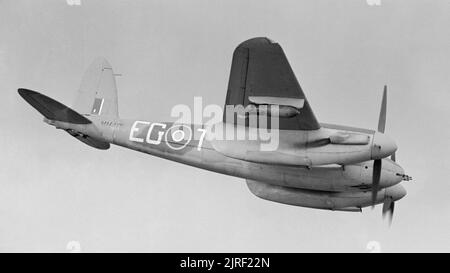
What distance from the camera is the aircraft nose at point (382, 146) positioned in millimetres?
18219

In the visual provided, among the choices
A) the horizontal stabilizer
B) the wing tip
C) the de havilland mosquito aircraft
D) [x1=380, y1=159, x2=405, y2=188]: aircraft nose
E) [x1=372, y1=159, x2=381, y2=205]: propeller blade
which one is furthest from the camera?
the horizontal stabilizer

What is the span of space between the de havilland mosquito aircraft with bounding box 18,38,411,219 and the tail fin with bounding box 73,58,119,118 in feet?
0.12

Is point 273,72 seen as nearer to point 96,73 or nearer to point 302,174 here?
point 302,174

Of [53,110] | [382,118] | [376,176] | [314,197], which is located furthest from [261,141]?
[53,110]


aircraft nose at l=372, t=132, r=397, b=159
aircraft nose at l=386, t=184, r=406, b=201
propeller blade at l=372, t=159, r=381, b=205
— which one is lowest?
aircraft nose at l=386, t=184, r=406, b=201

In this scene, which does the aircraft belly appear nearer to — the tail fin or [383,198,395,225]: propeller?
[383,198,395,225]: propeller

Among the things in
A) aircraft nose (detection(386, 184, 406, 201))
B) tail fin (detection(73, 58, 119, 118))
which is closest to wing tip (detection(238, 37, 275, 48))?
aircraft nose (detection(386, 184, 406, 201))

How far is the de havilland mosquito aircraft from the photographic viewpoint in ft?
57.1

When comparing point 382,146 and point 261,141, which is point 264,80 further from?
point 382,146

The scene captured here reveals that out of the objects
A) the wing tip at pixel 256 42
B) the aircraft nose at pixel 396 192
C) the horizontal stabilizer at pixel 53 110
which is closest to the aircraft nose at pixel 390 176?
the aircraft nose at pixel 396 192

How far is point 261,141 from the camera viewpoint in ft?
62.6

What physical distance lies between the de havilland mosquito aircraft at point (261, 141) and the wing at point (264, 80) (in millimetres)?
26

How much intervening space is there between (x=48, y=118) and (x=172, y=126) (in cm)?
448

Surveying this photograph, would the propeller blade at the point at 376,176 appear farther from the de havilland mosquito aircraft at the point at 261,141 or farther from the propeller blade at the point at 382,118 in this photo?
the propeller blade at the point at 382,118
